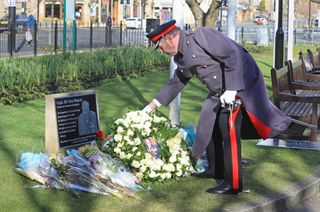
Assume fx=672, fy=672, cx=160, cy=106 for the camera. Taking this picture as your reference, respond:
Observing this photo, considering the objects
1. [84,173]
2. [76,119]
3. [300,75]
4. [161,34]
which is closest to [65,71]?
[300,75]

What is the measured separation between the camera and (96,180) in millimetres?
6285

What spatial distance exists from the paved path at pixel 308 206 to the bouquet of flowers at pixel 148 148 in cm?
116

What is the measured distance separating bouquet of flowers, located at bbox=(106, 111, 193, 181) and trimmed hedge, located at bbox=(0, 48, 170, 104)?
20.3 ft

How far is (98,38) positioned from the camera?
35.3m

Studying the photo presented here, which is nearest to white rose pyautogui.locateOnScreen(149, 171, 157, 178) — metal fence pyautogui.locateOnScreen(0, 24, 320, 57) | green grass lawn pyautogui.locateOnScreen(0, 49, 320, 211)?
green grass lawn pyautogui.locateOnScreen(0, 49, 320, 211)

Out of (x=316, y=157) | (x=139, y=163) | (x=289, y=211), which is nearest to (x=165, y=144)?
(x=139, y=163)

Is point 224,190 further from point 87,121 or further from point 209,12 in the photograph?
point 209,12

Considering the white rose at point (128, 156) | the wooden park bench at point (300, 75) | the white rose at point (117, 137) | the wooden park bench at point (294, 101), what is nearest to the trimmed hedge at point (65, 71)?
the wooden park bench at point (300, 75)

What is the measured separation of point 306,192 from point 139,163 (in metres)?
1.71

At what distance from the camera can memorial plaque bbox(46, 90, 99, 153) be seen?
707 cm

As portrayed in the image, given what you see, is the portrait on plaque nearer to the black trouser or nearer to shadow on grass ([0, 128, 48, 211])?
shadow on grass ([0, 128, 48, 211])

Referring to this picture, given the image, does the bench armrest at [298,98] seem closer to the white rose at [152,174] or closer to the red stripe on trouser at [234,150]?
the red stripe on trouser at [234,150]

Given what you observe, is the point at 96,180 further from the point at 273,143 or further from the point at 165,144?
the point at 273,143

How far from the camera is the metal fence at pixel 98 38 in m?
23.7
